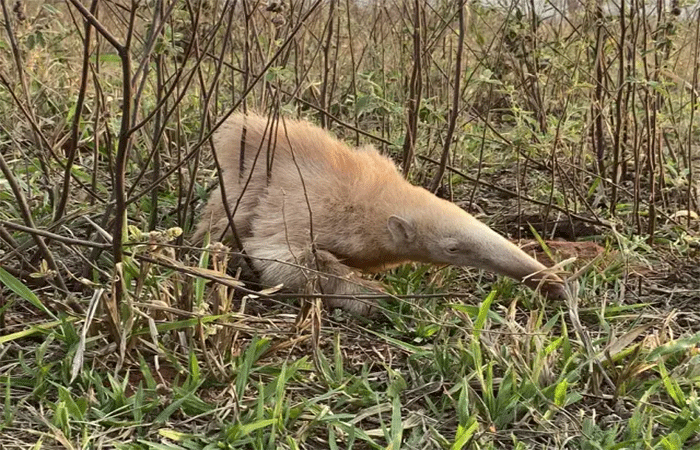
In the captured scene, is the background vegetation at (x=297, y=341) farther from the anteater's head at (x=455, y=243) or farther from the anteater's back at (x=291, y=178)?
the anteater's back at (x=291, y=178)

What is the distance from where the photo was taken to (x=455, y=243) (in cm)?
391

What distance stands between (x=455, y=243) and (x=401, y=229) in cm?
26

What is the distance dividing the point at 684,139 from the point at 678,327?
2544 mm

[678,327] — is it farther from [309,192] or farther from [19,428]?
[19,428]

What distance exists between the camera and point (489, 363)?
9.78 feet

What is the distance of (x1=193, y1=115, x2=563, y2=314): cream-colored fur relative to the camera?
3789 mm

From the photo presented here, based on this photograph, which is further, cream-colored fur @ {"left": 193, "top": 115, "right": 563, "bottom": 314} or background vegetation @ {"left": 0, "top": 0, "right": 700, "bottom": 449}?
cream-colored fur @ {"left": 193, "top": 115, "right": 563, "bottom": 314}

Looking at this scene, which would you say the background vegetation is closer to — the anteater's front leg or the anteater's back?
the anteater's front leg

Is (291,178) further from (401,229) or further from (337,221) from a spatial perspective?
(401,229)

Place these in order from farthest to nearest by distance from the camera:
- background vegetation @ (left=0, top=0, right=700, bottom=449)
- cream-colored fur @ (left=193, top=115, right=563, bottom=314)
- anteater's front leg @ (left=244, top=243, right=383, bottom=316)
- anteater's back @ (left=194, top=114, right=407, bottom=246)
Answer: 1. anteater's back @ (left=194, top=114, right=407, bottom=246)
2. cream-colored fur @ (left=193, top=115, right=563, bottom=314)
3. anteater's front leg @ (left=244, top=243, right=383, bottom=316)
4. background vegetation @ (left=0, top=0, right=700, bottom=449)

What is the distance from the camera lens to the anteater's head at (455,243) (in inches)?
150

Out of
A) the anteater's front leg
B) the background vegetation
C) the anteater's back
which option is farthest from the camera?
the anteater's back

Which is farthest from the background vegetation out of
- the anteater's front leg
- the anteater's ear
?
the anteater's ear

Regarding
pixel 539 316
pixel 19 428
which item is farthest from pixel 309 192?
pixel 19 428
